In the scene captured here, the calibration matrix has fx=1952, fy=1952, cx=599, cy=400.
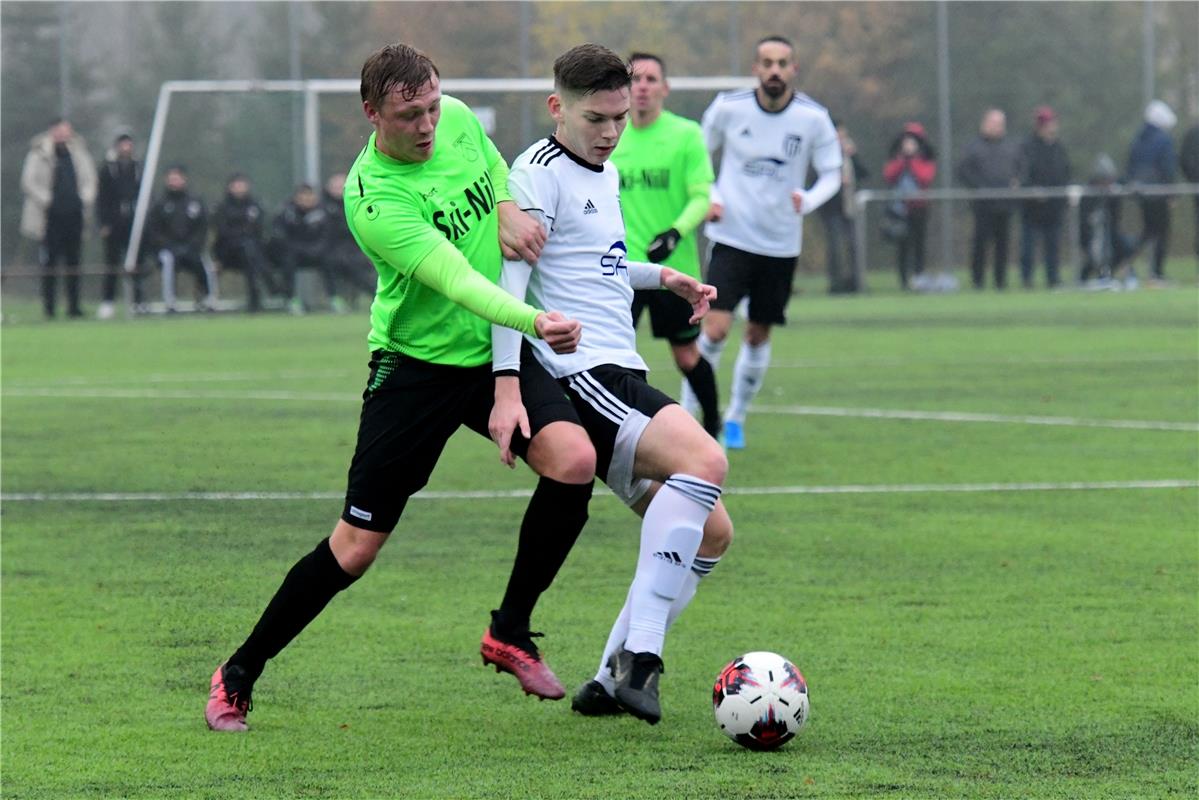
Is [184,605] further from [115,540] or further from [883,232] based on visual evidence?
[883,232]

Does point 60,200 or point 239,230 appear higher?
point 60,200

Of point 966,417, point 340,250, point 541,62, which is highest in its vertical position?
point 541,62

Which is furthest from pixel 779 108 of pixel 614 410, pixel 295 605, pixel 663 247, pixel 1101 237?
pixel 1101 237

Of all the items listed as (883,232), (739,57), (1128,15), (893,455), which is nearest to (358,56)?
(739,57)

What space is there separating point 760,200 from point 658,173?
0.90 meters

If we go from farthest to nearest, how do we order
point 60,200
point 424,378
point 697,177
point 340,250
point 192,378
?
1. point 340,250
2. point 60,200
3. point 192,378
4. point 697,177
5. point 424,378

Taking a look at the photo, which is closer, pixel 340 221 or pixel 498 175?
pixel 498 175

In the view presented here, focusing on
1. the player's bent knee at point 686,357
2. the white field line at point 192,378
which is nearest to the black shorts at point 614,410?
the player's bent knee at point 686,357

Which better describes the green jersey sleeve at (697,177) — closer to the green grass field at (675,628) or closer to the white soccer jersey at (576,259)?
the green grass field at (675,628)

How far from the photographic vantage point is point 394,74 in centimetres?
494

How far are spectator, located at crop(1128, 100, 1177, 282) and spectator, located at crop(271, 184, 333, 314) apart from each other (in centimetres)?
1176

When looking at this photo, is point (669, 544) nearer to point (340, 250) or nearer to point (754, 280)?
point (754, 280)

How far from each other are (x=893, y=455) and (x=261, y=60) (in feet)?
74.9

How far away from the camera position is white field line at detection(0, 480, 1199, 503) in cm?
916
